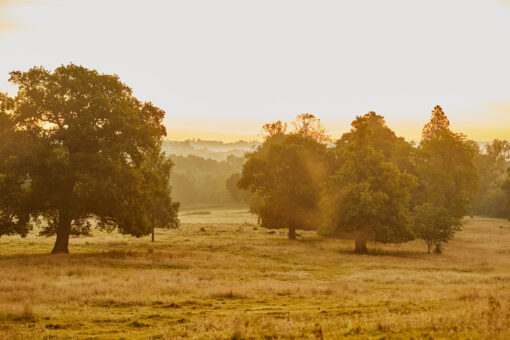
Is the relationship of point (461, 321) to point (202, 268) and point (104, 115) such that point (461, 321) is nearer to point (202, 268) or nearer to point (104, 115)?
point (202, 268)

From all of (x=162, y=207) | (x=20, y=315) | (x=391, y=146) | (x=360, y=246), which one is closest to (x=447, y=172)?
(x=391, y=146)

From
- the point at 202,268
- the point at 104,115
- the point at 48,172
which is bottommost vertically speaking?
the point at 202,268

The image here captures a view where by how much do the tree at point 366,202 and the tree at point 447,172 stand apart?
2053cm

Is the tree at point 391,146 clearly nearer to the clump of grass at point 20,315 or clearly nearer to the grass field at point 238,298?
the grass field at point 238,298

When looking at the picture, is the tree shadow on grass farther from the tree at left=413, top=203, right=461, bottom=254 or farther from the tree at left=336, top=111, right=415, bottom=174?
the tree at left=336, top=111, right=415, bottom=174

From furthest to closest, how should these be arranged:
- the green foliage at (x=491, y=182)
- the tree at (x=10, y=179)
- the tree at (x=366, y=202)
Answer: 1. the green foliage at (x=491, y=182)
2. the tree at (x=366, y=202)
3. the tree at (x=10, y=179)

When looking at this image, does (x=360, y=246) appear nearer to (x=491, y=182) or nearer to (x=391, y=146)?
(x=391, y=146)

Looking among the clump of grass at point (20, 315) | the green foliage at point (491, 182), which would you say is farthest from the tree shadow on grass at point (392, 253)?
the green foliage at point (491, 182)

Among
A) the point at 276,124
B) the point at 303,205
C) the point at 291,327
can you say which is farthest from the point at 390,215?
the point at 276,124

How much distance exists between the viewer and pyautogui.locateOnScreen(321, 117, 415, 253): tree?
46.8 m

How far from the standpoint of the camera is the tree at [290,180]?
189 feet

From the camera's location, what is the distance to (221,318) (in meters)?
14.9

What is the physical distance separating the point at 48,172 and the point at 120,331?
2269 cm

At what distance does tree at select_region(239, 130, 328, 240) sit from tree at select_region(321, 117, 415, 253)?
6867 millimetres
